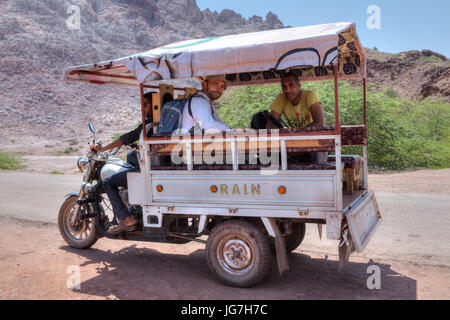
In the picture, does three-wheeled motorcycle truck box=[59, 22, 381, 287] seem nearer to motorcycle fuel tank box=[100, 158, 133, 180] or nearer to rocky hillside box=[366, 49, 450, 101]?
motorcycle fuel tank box=[100, 158, 133, 180]

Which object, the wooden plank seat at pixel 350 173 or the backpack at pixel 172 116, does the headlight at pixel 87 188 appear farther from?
the wooden plank seat at pixel 350 173

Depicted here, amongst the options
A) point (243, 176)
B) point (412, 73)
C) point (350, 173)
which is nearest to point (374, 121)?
point (350, 173)

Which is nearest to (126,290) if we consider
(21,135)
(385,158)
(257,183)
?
(257,183)

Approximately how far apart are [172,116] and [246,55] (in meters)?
1.11

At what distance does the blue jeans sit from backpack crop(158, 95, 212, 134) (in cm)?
64

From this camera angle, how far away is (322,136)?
3.88 metres

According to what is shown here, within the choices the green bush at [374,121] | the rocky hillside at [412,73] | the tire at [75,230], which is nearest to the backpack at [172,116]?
the tire at [75,230]

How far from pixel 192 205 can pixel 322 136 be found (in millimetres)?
1484

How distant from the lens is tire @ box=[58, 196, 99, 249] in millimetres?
5621

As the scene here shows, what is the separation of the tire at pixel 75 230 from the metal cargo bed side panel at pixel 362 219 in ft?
10.8

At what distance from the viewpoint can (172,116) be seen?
181 inches

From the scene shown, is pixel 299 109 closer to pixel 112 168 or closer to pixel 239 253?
pixel 239 253

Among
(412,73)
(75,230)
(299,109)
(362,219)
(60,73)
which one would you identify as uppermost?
(60,73)
